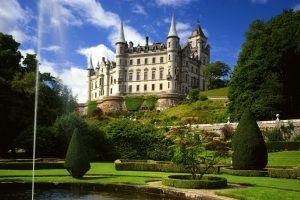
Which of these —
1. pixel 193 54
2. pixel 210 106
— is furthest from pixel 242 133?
pixel 193 54

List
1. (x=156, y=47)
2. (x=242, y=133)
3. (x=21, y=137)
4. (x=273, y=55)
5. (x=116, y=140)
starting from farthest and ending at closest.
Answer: (x=156, y=47) → (x=273, y=55) → (x=116, y=140) → (x=21, y=137) → (x=242, y=133)

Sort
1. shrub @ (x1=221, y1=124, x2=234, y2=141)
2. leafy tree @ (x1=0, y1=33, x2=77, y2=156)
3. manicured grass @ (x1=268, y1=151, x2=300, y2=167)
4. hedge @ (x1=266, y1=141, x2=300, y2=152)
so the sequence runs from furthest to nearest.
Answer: shrub @ (x1=221, y1=124, x2=234, y2=141) → hedge @ (x1=266, y1=141, x2=300, y2=152) → leafy tree @ (x1=0, y1=33, x2=77, y2=156) → manicured grass @ (x1=268, y1=151, x2=300, y2=167)

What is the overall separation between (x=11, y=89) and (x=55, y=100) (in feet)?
17.4

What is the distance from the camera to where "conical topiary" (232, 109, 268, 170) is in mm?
21688

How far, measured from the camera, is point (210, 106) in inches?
2469

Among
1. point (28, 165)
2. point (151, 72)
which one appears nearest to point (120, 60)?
point (151, 72)

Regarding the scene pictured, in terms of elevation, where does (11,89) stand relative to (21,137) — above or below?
above

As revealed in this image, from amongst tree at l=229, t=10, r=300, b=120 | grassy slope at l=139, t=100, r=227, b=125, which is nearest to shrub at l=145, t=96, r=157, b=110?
grassy slope at l=139, t=100, r=227, b=125

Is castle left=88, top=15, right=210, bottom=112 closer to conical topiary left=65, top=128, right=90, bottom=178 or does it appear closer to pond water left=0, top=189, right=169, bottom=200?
conical topiary left=65, top=128, right=90, bottom=178

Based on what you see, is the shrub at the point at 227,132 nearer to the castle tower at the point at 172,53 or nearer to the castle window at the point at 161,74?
the castle tower at the point at 172,53

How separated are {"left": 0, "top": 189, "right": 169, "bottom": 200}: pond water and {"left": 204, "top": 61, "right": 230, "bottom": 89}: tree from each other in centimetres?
7332

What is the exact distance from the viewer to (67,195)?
14.9 m

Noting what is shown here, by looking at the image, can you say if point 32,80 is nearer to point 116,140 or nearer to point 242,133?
point 116,140

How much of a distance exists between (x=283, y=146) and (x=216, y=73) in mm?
56136
